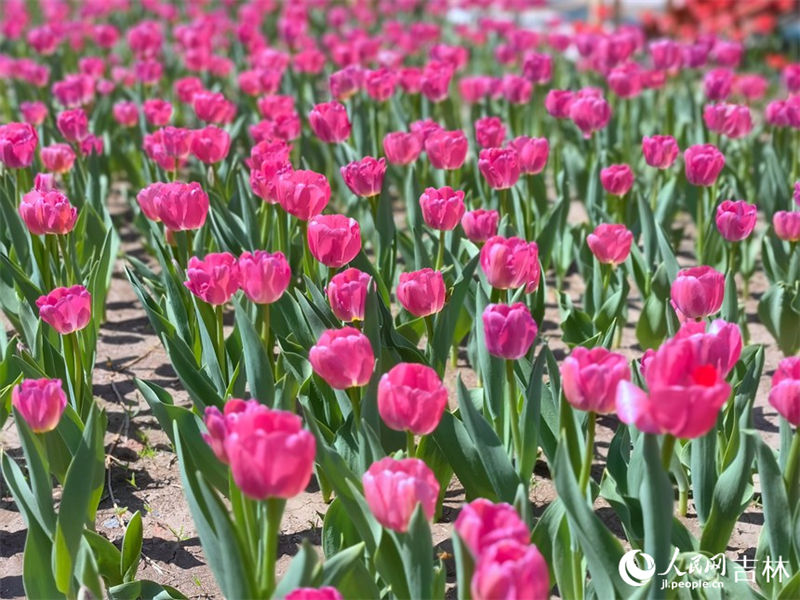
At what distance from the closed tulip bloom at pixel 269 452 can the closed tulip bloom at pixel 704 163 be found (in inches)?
74.2

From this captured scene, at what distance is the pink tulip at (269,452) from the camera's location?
4.63ft

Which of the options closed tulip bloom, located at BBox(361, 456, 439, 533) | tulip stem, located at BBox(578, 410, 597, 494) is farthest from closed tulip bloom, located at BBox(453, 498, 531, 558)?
tulip stem, located at BBox(578, 410, 597, 494)

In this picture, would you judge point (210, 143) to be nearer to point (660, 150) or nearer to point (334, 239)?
point (334, 239)

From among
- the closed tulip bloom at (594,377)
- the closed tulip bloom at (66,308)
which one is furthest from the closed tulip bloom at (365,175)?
the closed tulip bloom at (594,377)

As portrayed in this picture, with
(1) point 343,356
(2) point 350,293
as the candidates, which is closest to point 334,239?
(2) point 350,293

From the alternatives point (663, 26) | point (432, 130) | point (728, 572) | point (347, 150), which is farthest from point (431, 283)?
point (663, 26)

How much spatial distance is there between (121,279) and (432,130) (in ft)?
4.46

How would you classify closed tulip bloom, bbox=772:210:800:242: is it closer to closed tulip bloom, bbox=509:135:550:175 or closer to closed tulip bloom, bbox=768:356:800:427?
closed tulip bloom, bbox=509:135:550:175

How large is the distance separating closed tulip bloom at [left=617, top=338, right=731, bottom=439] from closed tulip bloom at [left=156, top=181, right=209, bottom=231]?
1313 millimetres

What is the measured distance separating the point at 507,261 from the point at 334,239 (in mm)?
367

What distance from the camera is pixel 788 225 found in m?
2.86

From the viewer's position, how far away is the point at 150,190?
2744 mm

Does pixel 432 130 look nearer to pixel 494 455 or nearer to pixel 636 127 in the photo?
pixel 494 455

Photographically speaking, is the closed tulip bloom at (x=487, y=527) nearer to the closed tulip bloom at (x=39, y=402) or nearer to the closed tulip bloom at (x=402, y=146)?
the closed tulip bloom at (x=39, y=402)
